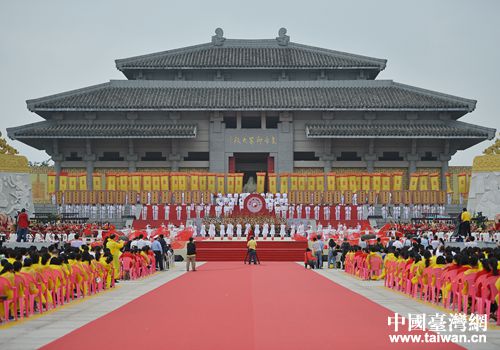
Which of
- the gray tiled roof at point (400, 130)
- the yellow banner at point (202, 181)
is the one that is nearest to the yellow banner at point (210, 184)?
the yellow banner at point (202, 181)

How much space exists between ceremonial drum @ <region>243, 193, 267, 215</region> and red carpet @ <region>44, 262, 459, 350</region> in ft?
64.3

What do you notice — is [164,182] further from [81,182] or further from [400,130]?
[400,130]

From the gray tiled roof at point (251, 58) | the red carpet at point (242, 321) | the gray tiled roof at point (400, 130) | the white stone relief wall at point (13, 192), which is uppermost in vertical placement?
the gray tiled roof at point (251, 58)

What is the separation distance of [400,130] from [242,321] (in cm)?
3379

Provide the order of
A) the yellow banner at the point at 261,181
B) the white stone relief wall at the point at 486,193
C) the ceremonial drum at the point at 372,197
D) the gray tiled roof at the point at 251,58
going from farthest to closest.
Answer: the gray tiled roof at the point at 251,58
the yellow banner at the point at 261,181
the ceremonial drum at the point at 372,197
the white stone relief wall at the point at 486,193

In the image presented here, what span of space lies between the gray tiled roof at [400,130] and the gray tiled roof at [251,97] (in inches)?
50.1

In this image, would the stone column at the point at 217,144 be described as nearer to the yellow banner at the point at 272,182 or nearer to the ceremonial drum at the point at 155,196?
the yellow banner at the point at 272,182

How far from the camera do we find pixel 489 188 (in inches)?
1073

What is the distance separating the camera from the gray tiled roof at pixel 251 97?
4241 cm

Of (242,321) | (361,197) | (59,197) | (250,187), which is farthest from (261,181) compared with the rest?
(242,321)

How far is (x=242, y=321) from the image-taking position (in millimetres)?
10109

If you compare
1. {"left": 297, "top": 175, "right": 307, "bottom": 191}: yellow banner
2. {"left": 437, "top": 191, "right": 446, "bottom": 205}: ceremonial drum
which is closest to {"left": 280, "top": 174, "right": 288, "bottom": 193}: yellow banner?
{"left": 297, "top": 175, "right": 307, "bottom": 191}: yellow banner

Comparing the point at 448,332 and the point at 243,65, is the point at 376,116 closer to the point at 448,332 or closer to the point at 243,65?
the point at 243,65

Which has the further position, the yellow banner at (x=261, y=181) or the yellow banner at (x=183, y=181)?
the yellow banner at (x=261, y=181)
